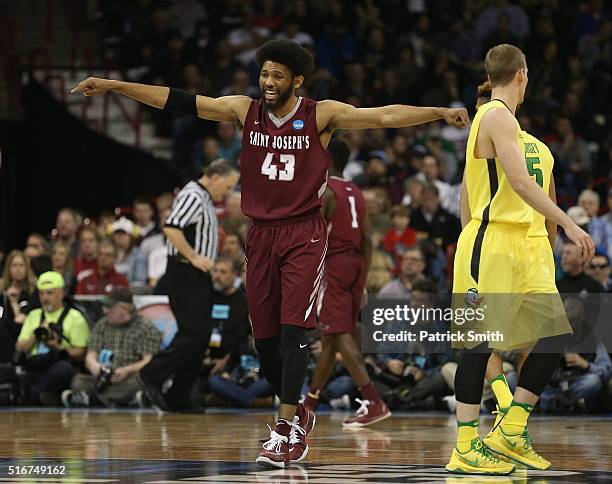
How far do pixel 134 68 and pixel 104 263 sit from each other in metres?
6.48

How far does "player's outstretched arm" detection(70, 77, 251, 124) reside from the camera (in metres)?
7.52

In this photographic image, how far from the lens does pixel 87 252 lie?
15289mm

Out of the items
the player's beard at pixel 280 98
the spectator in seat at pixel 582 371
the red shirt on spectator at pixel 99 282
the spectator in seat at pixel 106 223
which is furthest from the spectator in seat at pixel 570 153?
the player's beard at pixel 280 98

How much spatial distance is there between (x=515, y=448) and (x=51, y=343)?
7256 mm

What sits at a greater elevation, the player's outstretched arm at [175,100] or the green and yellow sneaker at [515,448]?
the player's outstretched arm at [175,100]

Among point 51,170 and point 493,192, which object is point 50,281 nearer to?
point 51,170

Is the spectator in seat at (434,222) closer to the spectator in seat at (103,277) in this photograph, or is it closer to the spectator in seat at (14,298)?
the spectator in seat at (103,277)

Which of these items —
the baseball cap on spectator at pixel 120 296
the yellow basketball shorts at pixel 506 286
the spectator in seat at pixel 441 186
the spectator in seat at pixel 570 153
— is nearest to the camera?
the yellow basketball shorts at pixel 506 286

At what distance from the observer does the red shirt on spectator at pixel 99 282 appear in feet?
47.9

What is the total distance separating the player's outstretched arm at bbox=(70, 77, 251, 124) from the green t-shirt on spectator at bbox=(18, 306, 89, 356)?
6.17 meters

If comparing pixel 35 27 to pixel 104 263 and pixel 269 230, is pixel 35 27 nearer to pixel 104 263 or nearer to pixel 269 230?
pixel 104 263

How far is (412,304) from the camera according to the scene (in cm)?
1223

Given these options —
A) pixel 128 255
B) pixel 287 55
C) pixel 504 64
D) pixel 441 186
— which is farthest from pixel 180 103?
pixel 441 186

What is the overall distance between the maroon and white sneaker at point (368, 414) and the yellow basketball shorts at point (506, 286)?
11.7 feet
